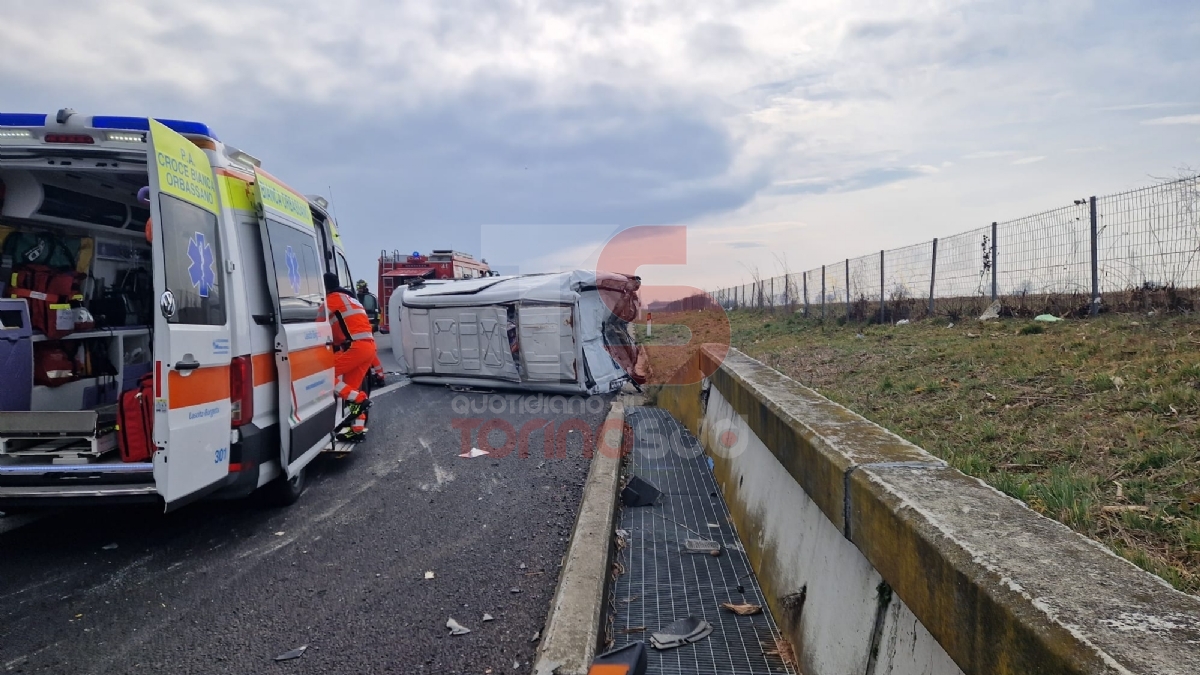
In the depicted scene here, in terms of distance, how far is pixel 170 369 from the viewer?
380cm

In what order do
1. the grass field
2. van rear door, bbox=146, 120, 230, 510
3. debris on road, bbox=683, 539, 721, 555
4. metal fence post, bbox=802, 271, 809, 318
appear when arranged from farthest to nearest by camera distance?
metal fence post, bbox=802, 271, 809, 318 → debris on road, bbox=683, 539, 721, 555 → van rear door, bbox=146, 120, 230, 510 → the grass field

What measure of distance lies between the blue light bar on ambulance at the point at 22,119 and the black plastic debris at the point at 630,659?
15.0 feet

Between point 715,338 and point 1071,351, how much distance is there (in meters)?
10.2

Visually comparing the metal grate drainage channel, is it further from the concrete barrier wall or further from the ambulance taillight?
the ambulance taillight

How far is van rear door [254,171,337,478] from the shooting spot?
4.89 meters

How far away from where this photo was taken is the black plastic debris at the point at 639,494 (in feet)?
17.9

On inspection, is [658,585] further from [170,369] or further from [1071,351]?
[1071,351]

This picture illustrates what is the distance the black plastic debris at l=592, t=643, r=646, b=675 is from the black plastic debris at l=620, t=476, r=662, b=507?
2.69m

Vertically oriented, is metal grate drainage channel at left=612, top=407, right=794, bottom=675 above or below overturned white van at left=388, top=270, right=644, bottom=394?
below

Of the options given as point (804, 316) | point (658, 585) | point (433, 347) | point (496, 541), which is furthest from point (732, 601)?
point (804, 316)

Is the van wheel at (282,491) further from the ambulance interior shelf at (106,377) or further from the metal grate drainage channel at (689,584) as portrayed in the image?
the metal grate drainage channel at (689,584)

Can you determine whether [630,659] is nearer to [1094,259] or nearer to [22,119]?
[22,119]

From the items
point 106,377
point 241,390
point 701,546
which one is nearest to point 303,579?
point 241,390

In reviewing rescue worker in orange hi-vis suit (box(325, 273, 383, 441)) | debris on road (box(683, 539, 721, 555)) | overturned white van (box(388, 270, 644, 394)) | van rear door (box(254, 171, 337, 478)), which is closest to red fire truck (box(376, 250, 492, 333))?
overturned white van (box(388, 270, 644, 394))
